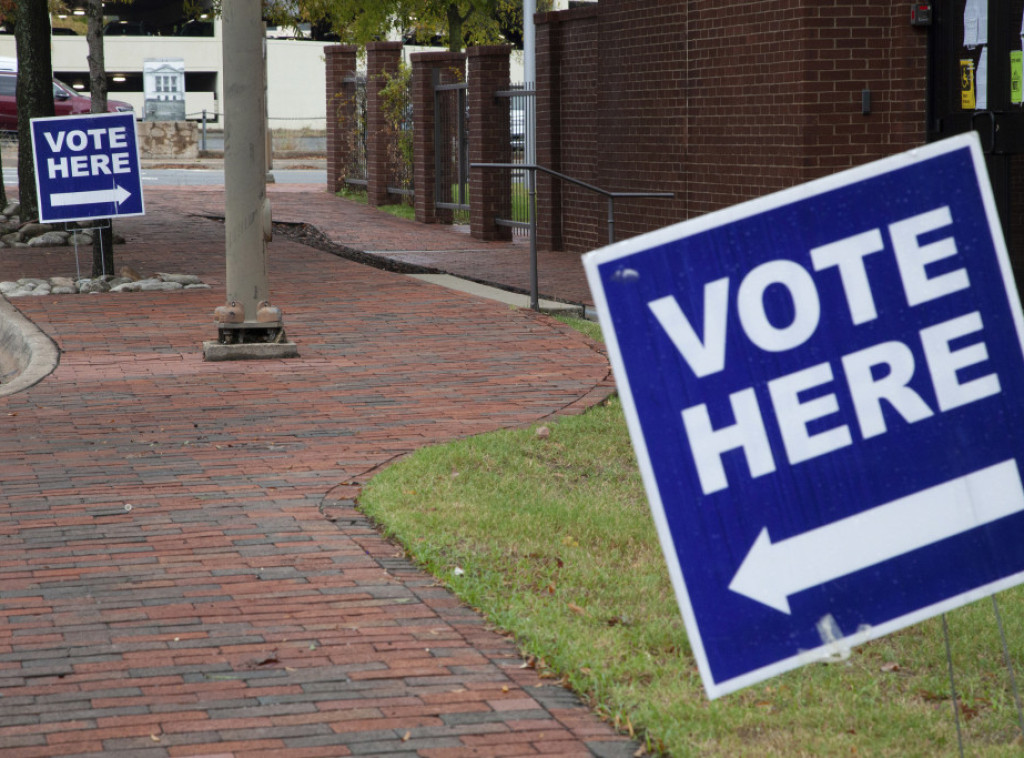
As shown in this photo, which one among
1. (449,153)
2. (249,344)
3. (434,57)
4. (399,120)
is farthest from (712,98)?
(399,120)

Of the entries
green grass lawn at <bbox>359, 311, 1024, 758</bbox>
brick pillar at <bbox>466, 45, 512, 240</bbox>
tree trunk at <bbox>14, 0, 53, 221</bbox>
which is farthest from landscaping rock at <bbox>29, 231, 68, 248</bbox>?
green grass lawn at <bbox>359, 311, 1024, 758</bbox>

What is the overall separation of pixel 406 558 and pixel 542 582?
25.2 inches

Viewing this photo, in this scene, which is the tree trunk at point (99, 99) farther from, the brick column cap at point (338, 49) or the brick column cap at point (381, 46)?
the brick column cap at point (338, 49)

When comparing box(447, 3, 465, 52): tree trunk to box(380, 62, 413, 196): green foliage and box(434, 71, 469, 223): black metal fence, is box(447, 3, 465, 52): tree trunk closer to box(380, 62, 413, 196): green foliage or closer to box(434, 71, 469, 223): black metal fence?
box(380, 62, 413, 196): green foliage

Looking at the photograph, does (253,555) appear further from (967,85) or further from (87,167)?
(87,167)

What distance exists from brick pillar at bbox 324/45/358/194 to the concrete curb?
13.7 m

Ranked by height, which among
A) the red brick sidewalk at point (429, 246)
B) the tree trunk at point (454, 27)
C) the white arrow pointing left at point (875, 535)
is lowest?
the red brick sidewalk at point (429, 246)

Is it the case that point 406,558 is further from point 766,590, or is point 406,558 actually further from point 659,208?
point 659,208

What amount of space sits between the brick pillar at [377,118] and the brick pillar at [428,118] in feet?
6.83

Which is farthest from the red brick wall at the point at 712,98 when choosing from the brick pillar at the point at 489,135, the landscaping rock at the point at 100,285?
the landscaping rock at the point at 100,285

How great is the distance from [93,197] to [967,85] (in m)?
→ 7.87

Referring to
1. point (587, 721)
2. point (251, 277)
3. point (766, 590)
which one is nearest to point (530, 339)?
point (251, 277)

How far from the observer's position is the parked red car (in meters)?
34.6

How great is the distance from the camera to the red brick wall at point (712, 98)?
1221 cm
